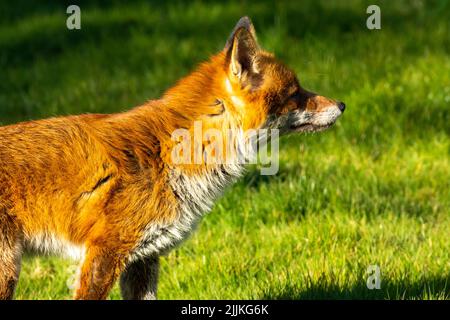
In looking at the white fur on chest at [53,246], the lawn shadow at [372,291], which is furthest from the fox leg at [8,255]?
the lawn shadow at [372,291]

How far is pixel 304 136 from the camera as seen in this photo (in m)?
7.77

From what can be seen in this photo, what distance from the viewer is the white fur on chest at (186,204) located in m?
4.69

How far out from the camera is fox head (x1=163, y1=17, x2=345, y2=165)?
493cm

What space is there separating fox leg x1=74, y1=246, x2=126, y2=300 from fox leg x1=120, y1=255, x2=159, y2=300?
0.53m

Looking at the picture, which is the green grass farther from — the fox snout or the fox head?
the fox head

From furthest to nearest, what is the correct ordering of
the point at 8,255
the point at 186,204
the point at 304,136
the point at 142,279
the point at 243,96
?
the point at 304,136 < the point at 142,279 < the point at 243,96 < the point at 186,204 < the point at 8,255

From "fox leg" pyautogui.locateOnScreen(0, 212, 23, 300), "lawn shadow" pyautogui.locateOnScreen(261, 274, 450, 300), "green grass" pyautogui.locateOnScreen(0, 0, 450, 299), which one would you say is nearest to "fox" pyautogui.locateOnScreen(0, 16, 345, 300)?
"fox leg" pyautogui.locateOnScreen(0, 212, 23, 300)

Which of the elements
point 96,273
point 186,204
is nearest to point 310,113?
point 186,204

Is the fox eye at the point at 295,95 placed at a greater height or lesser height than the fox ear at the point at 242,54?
lesser

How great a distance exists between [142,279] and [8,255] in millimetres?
930

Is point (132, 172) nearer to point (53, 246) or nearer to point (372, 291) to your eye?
point (53, 246)

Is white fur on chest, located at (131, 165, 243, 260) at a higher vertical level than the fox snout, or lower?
lower

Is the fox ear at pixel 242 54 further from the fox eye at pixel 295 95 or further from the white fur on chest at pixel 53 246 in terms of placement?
the white fur on chest at pixel 53 246
